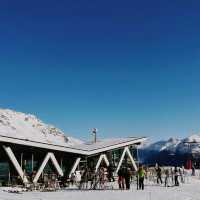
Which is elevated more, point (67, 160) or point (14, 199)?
point (67, 160)

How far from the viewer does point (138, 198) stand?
Answer: 2127 cm

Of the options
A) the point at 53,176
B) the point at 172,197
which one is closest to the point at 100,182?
the point at 53,176

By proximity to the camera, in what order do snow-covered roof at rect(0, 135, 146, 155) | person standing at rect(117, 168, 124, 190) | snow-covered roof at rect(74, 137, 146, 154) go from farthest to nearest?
snow-covered roof at rect(74, 137, 146, 154)
snow-covered roof at rect(0, 135, 146, 155)
person standing at rect(117, 168, 124, 190)

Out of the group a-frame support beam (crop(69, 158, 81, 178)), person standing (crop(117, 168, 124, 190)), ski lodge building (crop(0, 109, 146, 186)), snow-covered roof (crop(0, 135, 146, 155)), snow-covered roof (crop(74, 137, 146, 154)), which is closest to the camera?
person standing (crop(117, 168, 124, 190))

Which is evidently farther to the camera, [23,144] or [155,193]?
Answer: [23,144]

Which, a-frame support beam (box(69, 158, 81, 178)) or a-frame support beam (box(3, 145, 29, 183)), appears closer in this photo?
a-frame support beam (box(3, 145, 29, 183))

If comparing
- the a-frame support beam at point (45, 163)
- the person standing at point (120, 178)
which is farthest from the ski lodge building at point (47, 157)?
the person standing at point (120, 178)

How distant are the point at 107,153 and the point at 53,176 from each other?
8540 mm

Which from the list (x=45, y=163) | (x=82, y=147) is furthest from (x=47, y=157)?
(x=82, y=147)

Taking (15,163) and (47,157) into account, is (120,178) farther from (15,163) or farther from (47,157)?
(15,163)

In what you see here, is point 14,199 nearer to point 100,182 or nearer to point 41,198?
point 41,198

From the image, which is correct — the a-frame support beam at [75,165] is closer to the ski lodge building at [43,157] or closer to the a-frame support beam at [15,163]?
the ski lodge building at [43,157]

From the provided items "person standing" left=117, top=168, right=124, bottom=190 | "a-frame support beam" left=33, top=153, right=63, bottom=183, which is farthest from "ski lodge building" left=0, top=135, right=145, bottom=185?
"person standing" left=117, top=168, right=124, bottom=190

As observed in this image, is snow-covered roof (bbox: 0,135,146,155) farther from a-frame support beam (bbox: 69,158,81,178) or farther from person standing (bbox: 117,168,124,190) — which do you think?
person standing (bbox: 117,168,124,190)
